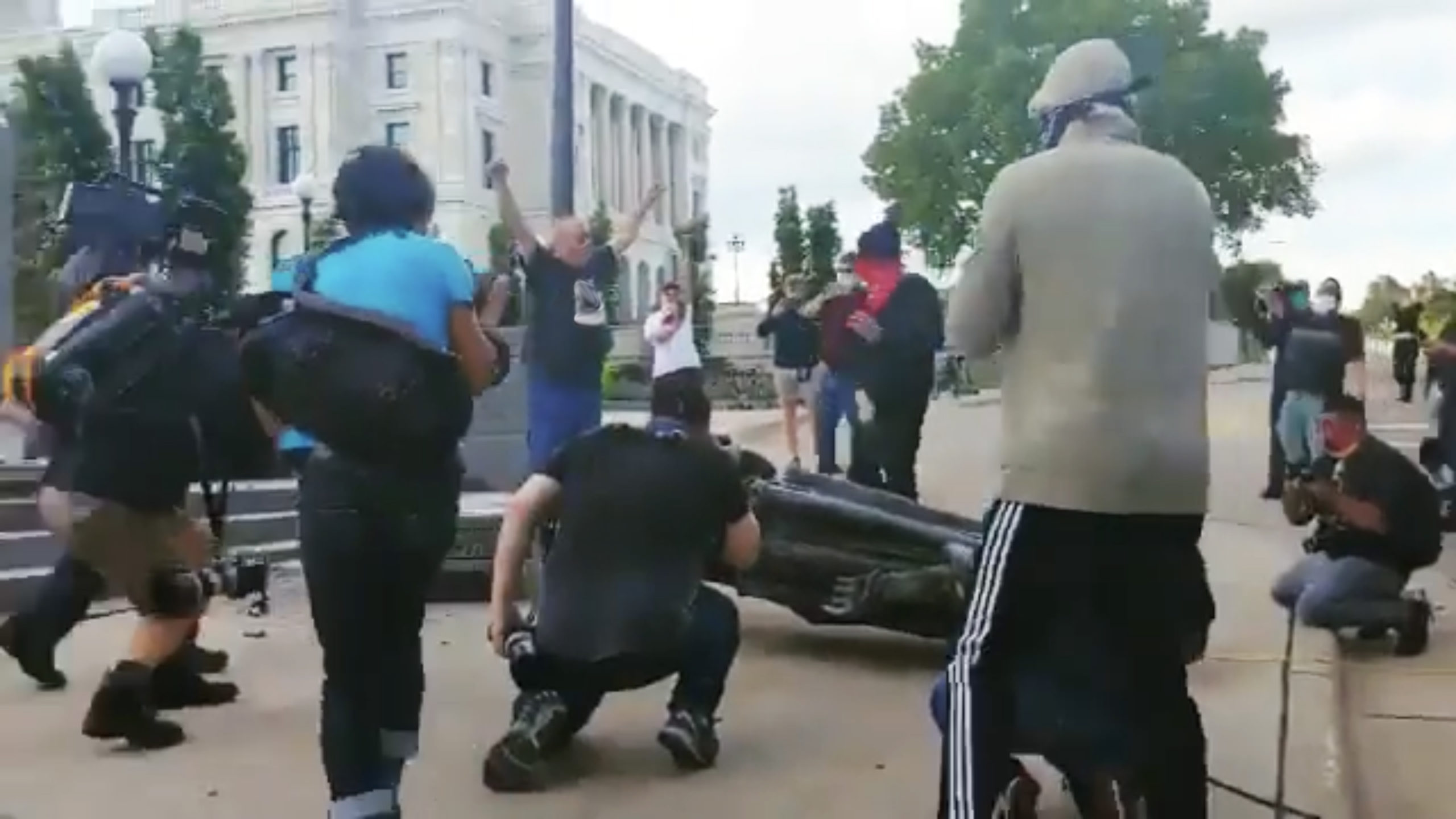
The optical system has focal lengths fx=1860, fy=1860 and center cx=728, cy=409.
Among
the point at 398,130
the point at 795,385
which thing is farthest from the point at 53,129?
the point at 795,385

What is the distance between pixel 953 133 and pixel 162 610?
47094 millimetres

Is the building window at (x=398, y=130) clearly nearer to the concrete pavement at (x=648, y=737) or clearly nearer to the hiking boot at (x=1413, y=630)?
the concrete pavement at (x=648, y=737)

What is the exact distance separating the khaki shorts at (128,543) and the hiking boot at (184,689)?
37cm

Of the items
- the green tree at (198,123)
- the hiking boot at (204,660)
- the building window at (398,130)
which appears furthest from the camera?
the building window at (398,130)

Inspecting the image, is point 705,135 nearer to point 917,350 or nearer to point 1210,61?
point 1210,61

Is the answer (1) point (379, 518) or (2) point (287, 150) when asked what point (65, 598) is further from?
(2) point (287, 150)

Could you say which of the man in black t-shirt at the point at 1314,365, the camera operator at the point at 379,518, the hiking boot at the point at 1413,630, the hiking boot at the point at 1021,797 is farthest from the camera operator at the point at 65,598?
the man in black t-shirt at the point at 1314,365

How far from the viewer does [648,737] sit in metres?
5.42

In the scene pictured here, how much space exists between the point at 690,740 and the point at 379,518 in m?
1.50

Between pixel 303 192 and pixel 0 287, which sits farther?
pixel 303 192

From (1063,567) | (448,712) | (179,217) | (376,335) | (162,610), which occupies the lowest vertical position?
(448,712)

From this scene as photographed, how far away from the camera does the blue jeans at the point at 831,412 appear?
11.3m

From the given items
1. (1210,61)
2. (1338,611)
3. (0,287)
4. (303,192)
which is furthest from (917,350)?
(1210,61)

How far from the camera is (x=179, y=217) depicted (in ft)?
19.7
